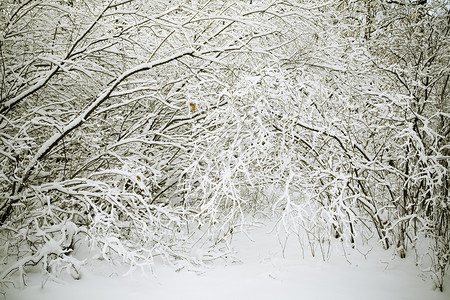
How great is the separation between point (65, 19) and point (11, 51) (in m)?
0.74

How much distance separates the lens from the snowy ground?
3086 millimetres

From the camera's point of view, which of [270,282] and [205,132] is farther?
[205,132]

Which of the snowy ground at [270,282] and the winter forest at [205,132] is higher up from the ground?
the winter forest at [205,132]

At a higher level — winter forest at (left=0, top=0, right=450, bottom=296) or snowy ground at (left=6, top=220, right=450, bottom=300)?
winter forest at (left=0, top=0, right=450, bottom=296)

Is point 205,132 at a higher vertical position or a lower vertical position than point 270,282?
higher

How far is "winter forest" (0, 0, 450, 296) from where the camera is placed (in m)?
3.40

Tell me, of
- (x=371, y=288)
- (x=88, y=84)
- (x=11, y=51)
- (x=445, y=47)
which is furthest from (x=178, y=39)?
(x=371, y=288)

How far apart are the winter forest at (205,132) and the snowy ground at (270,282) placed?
0.50 feet

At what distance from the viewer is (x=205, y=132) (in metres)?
3.94

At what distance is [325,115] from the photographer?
405cm

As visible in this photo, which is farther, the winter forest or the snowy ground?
the winter forest

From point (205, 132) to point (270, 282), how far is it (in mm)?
1698

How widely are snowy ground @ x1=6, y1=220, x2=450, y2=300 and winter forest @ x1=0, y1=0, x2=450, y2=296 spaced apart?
0.15m

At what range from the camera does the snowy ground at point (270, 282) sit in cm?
309
